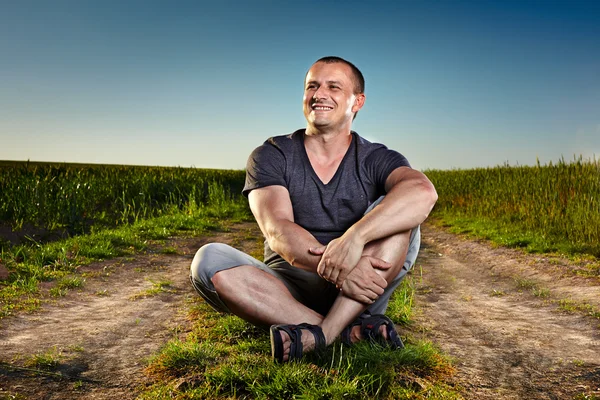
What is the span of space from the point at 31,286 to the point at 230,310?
284cm

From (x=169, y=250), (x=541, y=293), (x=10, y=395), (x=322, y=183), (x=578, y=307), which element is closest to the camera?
(x=10, y=395)

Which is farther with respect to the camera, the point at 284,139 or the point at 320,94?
the point at 284,139

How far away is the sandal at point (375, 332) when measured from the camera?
3.03 metres

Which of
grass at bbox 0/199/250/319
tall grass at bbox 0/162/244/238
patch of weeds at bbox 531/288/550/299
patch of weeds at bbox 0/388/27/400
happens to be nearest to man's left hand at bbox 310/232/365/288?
patch of weeds at bbox 0/388/27/400

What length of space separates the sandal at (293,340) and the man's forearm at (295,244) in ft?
1.18

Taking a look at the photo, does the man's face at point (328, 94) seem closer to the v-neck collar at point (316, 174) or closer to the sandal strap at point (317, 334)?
the v-neck collar at point (316, 174)

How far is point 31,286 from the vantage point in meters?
5.07

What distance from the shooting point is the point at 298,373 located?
8.34 feet

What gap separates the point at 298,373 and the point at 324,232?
107 cm

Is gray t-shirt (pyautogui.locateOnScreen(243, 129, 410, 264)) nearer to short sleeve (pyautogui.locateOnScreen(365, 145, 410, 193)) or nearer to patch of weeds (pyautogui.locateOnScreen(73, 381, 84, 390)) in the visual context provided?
short sleeve (pyautogui.locateOnScreen(365, 145, 410, 193))

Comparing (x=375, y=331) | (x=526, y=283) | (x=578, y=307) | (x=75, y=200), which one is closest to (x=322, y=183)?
(x=375, y=331)

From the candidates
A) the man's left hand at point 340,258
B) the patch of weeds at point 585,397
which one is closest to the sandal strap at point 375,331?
the man's left hand at point 340,258

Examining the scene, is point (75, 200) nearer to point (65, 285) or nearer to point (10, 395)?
point (65, 285)

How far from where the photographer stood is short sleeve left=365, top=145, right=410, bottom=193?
3.41m
